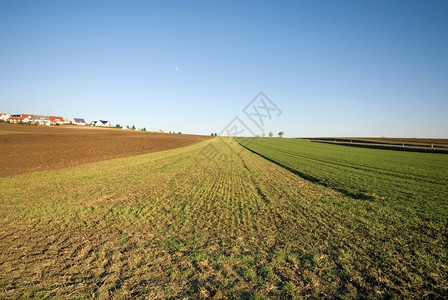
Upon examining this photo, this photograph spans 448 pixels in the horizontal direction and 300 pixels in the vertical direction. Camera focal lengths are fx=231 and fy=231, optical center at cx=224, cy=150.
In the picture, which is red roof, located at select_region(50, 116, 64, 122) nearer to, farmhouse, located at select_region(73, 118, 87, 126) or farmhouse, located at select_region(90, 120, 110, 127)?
farmhouse, located at select_region(73, 118, 87, 126)

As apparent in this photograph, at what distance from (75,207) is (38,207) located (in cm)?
131

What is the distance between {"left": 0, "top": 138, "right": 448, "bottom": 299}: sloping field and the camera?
4258 mm

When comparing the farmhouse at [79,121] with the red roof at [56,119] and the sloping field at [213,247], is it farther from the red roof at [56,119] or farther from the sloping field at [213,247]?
the sloping field at [213,247]

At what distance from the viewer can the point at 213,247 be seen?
5750mm

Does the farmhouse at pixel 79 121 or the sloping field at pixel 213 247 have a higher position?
the farmhouse at pixel 79 121

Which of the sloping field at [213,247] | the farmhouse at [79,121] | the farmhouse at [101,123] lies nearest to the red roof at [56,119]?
the farmhouse at [79,121]

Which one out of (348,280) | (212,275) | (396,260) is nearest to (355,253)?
(396,260)

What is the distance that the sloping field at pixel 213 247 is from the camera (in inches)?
168

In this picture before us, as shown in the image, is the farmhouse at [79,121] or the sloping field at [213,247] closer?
the sloping field at [213,247]

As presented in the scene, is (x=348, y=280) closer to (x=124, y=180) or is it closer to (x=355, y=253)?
(x=355, y=253)

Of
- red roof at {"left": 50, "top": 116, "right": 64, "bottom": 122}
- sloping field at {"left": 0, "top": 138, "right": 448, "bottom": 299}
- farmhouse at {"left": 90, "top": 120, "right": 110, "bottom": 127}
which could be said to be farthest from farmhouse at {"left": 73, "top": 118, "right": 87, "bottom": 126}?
sloping field at {"left": 0, "top": 138, "right": 448, "bottom": 299}

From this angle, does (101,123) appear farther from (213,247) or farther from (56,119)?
(213,247)

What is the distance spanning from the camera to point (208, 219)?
7.73m

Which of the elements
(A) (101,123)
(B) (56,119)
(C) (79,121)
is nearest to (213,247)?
(B) (56,119)
